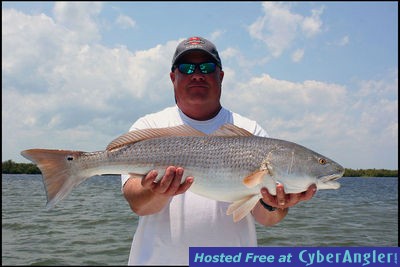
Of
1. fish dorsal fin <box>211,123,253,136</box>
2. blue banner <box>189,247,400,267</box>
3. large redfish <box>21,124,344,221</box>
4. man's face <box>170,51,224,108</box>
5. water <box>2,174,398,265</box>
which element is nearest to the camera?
blue banner <box>189,247,400,267</box>

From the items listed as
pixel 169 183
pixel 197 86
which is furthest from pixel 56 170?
pixel 197 86

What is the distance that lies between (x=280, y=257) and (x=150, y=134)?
179cm

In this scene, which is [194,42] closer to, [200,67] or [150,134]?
[200,67]

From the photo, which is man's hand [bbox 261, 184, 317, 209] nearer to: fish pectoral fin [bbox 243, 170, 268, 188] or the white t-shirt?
fish pectoral fin [bbox 243, 170, 268, 188]

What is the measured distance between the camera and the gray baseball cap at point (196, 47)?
3881mm

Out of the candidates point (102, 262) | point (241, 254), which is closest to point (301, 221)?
point (102, 262)

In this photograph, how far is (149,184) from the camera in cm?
342

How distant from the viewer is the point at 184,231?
3543 millimetres

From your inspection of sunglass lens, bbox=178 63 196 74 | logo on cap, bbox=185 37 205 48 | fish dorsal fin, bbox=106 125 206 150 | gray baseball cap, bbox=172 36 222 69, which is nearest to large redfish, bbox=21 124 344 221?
fish dorsal fin, bbox=106 125 206 150

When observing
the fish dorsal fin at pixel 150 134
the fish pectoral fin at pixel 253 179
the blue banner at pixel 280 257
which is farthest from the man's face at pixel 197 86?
the blue banner at pixel 280 257

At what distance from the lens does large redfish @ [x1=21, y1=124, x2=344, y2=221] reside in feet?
11.2

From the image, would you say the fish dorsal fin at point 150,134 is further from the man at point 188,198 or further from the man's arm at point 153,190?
the man's arm at point 153,190

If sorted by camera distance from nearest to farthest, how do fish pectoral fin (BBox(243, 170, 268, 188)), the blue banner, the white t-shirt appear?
1. the blue banner
2. fish pectoral fin (BBox(243, 170, 268, 188))
3. the white t-shirt

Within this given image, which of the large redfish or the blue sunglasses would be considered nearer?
the large redfish
